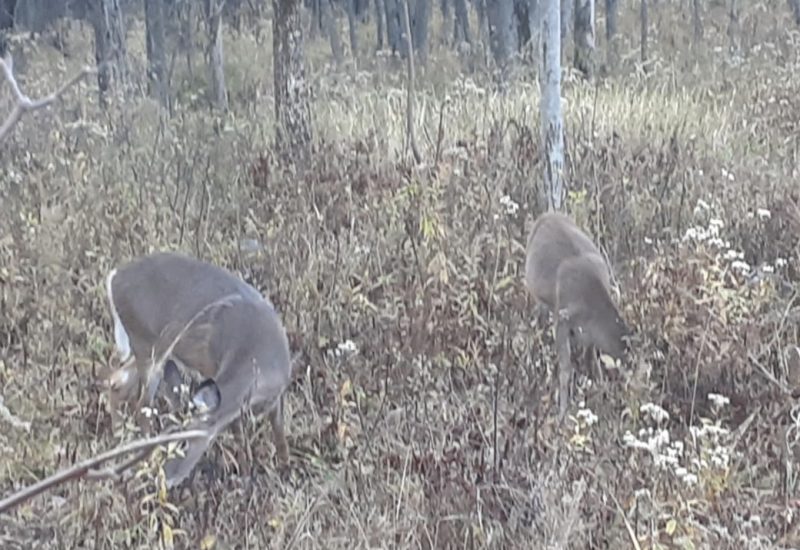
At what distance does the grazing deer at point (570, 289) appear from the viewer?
18.4 feet

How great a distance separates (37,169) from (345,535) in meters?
5.01

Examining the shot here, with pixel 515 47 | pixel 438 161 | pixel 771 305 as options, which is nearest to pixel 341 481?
pixel 771 305

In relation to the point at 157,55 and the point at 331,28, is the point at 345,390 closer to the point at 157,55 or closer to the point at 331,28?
the point at 157,55

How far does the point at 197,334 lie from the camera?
5.44 meters

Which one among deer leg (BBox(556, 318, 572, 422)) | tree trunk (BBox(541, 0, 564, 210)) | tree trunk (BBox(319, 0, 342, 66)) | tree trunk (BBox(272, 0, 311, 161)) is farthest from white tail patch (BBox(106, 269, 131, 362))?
tree trunk (BBox(319, 0, 342, 66))

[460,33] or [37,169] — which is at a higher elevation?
[37,169]

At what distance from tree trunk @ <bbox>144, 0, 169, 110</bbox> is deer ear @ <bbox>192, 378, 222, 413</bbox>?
651 cm

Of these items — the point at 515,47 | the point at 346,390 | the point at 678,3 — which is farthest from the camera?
the point at 678,3

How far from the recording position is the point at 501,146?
344 inches

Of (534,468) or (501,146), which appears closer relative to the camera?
(534,468)

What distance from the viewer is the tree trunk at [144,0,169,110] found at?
12.4 metres

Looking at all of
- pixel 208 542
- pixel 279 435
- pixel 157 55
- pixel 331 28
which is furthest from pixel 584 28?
pixel 331 28

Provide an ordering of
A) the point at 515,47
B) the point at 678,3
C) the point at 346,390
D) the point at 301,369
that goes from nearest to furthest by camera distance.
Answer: the point at 346,390 → the point at 301,369 → the point at 515,47 → the point at 678,3

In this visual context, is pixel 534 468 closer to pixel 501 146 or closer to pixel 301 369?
pixel 301 369
